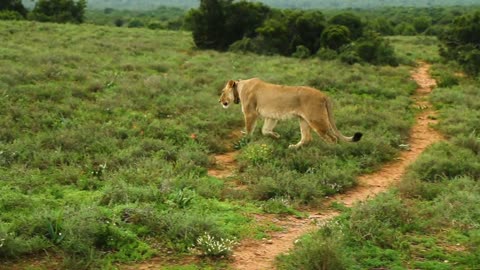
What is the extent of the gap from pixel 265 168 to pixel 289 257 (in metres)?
3.43

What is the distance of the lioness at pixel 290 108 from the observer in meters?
10.7

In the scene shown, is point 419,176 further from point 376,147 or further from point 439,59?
point 439,59

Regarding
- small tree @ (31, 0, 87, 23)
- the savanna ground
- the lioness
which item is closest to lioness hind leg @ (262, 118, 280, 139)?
the lioness

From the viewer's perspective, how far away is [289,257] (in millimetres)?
6000

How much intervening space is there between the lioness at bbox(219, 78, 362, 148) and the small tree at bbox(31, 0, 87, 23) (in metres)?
31.5

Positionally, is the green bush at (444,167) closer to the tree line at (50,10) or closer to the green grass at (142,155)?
the green grass at (142,155)

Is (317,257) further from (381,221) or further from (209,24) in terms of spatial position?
(209,24)

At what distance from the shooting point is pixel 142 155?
10062 mm

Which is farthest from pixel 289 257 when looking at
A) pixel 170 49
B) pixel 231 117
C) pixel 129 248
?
pixel 170 49

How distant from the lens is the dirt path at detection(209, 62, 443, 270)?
6316 mm

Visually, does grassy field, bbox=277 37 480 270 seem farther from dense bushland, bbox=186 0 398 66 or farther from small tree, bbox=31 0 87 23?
small tree, bbox=31 0 87 23

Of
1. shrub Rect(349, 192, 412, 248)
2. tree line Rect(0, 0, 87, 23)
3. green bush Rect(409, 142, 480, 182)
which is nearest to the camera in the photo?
shrub Rect(349, 192, 412, 248)

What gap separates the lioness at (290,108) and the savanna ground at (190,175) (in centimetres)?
36

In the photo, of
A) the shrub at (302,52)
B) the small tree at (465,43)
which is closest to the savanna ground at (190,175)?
Result: the small tree at (465,43)
